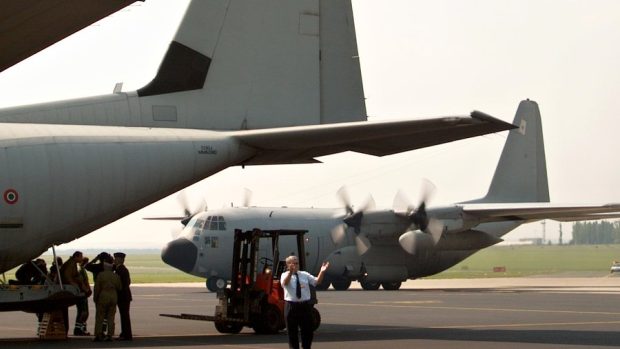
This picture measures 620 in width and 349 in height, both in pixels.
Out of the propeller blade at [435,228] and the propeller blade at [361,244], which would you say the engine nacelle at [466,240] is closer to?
the propeller blade at [435,228]

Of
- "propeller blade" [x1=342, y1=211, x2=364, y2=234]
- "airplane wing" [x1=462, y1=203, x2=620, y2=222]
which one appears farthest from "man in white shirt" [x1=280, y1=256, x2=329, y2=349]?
"propeller blade" [x1=342, y1=211, x2=364, y2=234]

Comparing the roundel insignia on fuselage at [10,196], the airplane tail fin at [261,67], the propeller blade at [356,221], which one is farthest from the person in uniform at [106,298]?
the propeller blade at [356,221]

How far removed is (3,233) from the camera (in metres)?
17.3

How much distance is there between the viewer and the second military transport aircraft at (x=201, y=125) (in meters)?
17.6

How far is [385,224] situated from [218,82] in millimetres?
23200

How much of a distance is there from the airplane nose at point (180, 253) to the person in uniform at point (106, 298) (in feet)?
68.2

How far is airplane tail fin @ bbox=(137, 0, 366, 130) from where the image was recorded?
20172 mm

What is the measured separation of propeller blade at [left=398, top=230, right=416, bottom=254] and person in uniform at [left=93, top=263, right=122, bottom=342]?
23397mm

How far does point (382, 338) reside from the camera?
60.6 ft

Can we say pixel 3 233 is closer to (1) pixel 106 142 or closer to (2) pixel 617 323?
(1) pixel 106 142

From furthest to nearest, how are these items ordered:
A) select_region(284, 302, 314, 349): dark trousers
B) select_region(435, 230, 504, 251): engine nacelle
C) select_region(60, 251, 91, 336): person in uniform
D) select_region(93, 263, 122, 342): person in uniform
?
1. select_region(435, 230, 504, 251): engine nacelle
2. select_region(60, 251, 91, 336): person in uniform
3. select_region(93, 263, 122, 342): person in uniform
4. select_region(284, 302, 314, 349): dark trousers

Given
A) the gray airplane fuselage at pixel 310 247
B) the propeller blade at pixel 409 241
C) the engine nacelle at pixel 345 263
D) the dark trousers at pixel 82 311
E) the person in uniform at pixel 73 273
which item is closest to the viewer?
the person in uniform at pixel 73 273

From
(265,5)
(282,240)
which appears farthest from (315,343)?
(282,240)

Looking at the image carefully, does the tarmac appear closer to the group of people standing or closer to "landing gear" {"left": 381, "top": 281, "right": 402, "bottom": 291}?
the group of people standing
